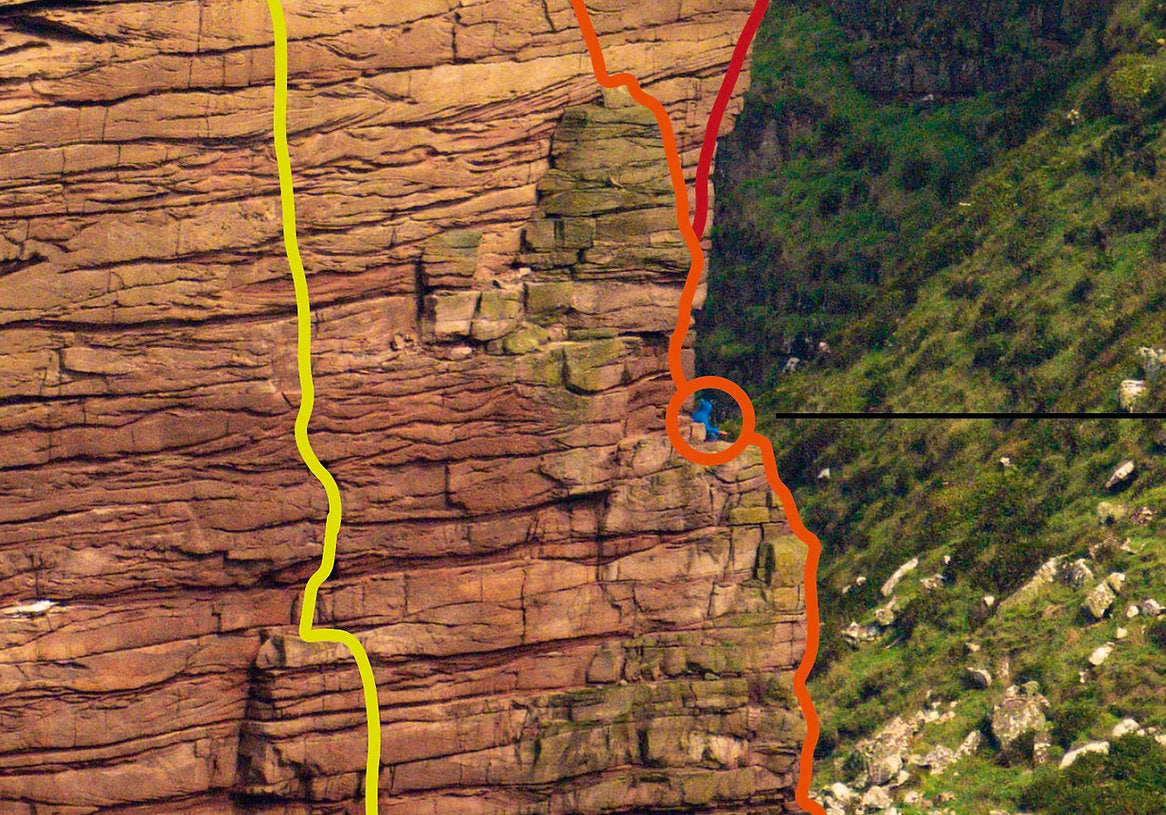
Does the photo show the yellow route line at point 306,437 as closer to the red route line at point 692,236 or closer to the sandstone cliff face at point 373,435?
the sandstone cliff face at point 373,435

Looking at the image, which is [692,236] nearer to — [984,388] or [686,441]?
[686,441]

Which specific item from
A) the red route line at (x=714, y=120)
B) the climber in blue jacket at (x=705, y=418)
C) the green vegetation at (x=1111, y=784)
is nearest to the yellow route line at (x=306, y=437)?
the red route line at (x=714, y=120)

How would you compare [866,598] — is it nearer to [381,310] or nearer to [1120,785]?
[1120,785]

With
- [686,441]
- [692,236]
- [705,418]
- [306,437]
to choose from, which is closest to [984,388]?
[705,418]

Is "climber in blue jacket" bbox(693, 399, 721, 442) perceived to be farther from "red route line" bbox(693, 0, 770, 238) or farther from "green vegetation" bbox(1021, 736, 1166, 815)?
"green vegetation" bbox(1021, 736, 1166, 815)

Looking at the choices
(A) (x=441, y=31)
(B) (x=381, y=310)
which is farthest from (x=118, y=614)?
(A) (x=441, y=31)
